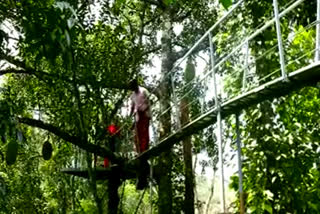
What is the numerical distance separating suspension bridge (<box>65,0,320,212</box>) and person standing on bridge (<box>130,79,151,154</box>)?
197 mm

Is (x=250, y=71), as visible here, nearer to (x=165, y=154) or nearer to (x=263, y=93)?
(x=263, y=93)

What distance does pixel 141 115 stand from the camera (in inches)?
212

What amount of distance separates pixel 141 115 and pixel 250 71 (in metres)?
1.36

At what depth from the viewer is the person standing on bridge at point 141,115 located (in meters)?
5.32

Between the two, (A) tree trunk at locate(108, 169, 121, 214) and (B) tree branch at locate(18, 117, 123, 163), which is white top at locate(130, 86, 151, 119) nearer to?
(B) tree branch at locate(18, 117, 123, 163)

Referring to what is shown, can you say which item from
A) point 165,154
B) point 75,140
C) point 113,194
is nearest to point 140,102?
point 75,140

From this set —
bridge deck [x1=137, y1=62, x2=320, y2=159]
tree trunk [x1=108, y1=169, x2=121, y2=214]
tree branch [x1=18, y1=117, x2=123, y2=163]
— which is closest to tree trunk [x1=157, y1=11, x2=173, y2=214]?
tree trunk [x1=108, y1=169, x2=121, y2=214]

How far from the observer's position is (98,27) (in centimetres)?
655

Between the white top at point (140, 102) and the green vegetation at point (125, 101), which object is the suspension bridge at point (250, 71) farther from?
the white top at point (140, 102)

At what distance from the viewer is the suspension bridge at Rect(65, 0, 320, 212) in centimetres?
291

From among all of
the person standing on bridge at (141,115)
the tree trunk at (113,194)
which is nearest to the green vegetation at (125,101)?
the tree trunk at (113,194)

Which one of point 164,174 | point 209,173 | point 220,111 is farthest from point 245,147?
point 209,173

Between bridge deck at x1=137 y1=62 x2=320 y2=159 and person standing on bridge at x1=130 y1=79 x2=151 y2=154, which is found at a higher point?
person standing on bridge at x1=130 y1=79 x2=151 y2=154

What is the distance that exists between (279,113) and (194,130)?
787 mm
